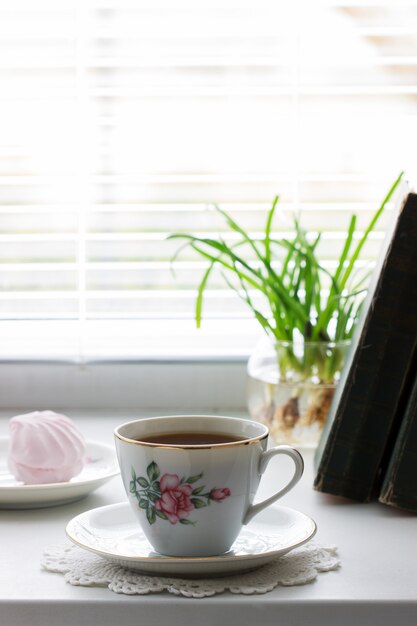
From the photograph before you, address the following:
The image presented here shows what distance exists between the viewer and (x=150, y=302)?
3.78ft

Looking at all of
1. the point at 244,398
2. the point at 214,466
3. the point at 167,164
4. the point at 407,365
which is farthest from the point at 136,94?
the point at 214,466

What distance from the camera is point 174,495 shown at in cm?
60

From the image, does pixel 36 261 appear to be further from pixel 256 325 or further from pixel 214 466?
pixel 214 466

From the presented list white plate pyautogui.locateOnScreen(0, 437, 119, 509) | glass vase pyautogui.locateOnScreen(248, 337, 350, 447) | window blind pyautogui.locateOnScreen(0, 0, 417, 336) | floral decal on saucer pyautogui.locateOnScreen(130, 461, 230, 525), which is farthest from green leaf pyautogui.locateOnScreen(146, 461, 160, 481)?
window blind pyautogui.locateOnScreen(0, 0, 417, 336)

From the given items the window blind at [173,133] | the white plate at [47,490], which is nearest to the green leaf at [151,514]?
the white plate at [47,490]

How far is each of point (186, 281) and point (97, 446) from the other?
1.06 feet

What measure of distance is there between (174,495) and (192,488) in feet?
0.04

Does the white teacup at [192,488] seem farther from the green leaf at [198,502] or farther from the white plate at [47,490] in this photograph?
the white plate at [47,490]

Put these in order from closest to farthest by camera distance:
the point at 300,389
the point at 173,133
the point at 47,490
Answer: the point at 47,490, the point at 300,389, the point at 173,133

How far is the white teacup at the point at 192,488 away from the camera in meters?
0.59

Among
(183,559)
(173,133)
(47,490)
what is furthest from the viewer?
(173,133)

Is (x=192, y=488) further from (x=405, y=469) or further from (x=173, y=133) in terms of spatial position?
(x=173, y=133)

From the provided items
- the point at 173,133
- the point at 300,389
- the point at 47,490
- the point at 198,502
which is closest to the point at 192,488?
the point at 198,502

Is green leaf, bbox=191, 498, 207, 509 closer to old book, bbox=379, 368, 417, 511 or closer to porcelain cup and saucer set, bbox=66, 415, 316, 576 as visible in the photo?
porcelain cup and saucer set, bbox=66, 415, 316, 576
